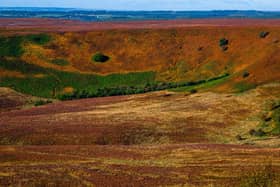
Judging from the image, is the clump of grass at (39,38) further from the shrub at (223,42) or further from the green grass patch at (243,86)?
the green grass patch at (243,86)

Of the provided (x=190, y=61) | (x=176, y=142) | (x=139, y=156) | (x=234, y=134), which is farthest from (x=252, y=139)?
(x=190, y=61)

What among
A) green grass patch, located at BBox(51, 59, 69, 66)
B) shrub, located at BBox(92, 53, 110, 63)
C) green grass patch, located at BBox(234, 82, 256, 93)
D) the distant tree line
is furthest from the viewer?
shrub, located at BBox(92, 53, 110, 63)

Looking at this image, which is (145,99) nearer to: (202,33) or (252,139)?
(252,139)

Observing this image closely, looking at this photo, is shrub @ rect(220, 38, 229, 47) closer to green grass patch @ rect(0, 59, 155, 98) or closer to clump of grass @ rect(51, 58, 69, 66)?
green grass patch @ rect(0, 59, 155, 98)

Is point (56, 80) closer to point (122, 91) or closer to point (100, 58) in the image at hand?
point (100, 58)

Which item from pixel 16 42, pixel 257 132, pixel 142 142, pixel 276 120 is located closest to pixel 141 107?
pixel 276 120

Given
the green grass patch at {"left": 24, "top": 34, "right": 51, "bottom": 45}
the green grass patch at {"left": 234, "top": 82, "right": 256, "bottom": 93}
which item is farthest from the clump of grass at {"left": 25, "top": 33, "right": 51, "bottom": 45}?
the green grass patch at {"left": 234, "top": 82, "right": 256, "bottom": 93}
